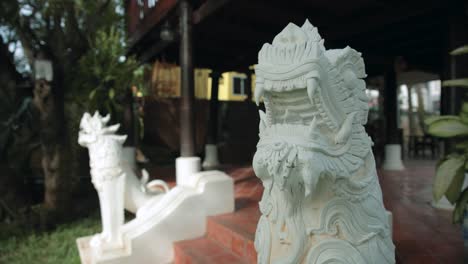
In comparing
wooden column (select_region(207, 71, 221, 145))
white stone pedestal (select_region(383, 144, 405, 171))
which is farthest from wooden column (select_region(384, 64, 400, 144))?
wooden column (select_region(207, 71, 221, 145))

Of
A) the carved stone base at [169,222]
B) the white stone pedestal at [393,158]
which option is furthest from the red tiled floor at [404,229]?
the white stone pedestal at [393,158]

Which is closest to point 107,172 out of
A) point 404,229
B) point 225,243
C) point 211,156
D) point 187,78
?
point 225,243

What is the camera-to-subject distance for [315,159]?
137cm

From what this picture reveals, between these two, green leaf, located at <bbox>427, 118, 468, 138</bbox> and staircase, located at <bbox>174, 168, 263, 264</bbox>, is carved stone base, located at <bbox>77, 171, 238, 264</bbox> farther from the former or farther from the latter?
green leaf, located at <bbox>427, 118, 468, 138</bbox>

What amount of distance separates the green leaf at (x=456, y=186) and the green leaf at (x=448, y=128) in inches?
9.9

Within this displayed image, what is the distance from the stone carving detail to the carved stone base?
1941 millimetres

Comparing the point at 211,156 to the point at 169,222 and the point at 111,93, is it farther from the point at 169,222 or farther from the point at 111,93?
the point at 169,222

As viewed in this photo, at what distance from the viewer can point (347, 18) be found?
→ 183 inches

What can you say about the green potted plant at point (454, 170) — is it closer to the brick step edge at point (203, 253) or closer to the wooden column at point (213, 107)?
the brick step edge at point (203, 253)

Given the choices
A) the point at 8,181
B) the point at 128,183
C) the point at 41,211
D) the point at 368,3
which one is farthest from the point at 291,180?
the point at 8,181

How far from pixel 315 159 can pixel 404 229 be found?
2.05 metres

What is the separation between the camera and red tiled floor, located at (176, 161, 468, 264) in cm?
234

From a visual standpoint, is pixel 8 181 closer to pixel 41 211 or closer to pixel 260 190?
pixel 41 211

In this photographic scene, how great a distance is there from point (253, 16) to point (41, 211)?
454 cm
